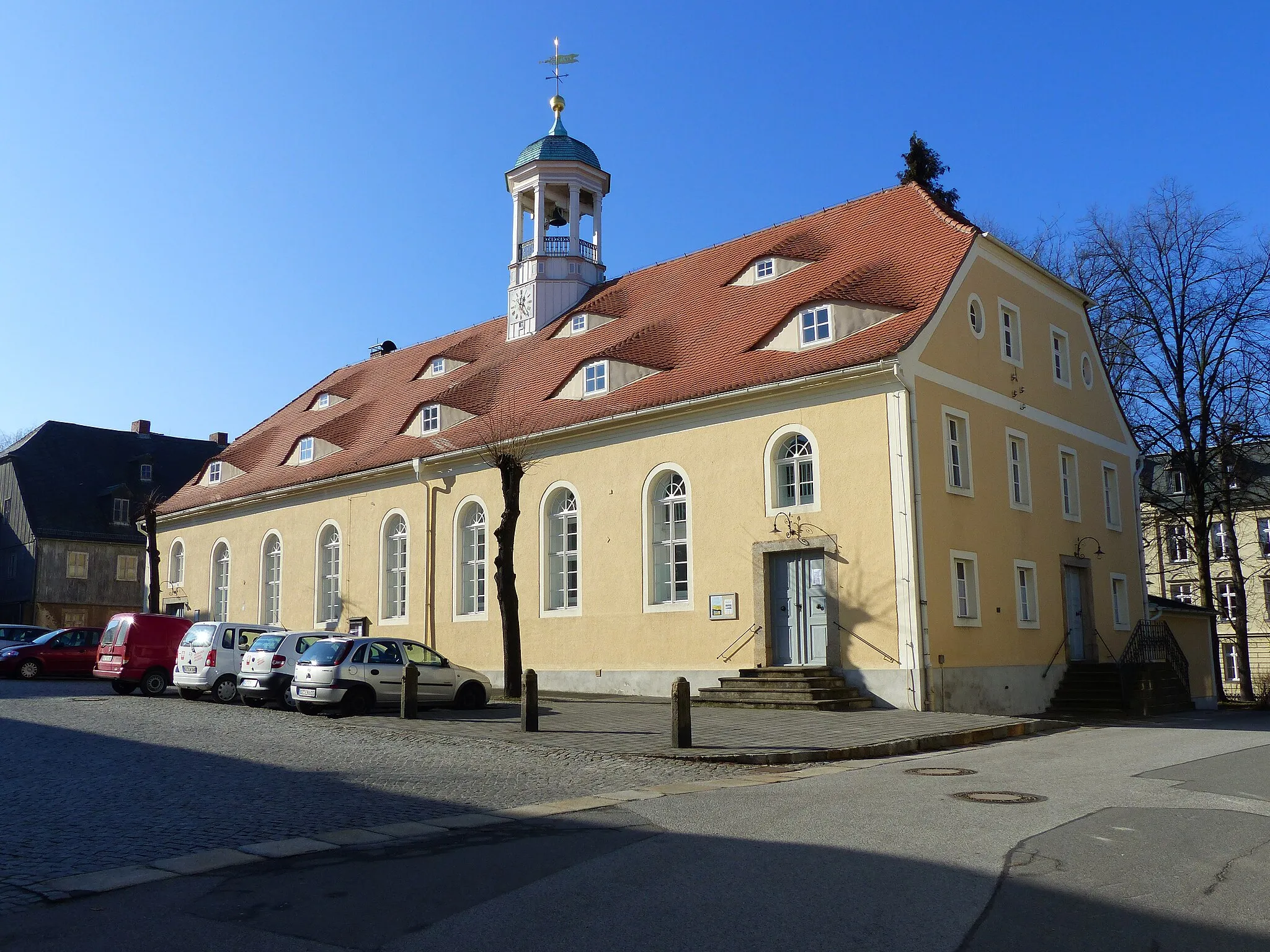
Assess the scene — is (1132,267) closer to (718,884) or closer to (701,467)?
(701,467)

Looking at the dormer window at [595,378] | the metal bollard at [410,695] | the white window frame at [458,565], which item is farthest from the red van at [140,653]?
the dormer window at [595,378]

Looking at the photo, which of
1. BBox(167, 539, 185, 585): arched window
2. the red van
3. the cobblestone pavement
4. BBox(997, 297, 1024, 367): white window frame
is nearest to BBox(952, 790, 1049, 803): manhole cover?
the cobblestone pavement

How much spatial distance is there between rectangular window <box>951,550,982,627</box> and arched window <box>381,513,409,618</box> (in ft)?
48.0

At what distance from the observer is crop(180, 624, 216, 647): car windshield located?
22016 millimetres

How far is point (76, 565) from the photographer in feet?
161

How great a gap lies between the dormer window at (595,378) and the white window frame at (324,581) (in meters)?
9.22

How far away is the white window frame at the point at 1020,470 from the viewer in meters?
22.8

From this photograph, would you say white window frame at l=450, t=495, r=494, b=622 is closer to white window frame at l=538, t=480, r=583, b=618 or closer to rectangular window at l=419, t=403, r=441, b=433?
white window frame at l=538, t=480, r=583, b=618

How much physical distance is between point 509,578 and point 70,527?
1392 inches

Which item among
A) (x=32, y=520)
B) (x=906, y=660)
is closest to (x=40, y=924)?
(x=906, y=660)

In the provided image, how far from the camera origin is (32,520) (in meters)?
48.2

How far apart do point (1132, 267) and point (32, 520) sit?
4316 centimetres

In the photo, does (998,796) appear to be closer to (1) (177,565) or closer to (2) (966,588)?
(2) (966,588)

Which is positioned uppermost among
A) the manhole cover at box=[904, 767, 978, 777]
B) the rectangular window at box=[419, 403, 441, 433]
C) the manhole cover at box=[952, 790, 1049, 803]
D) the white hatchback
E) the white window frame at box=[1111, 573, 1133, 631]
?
the rectangular window at box=[419, 403, 441, 433]
